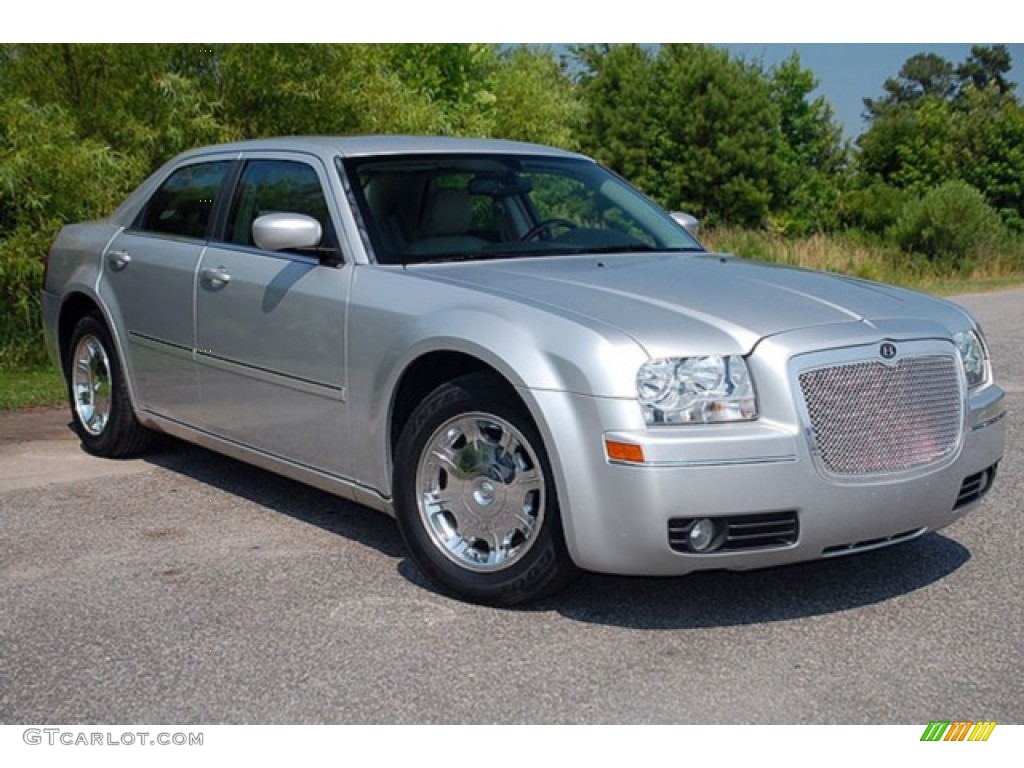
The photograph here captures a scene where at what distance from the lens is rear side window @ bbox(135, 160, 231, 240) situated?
667 centimetres

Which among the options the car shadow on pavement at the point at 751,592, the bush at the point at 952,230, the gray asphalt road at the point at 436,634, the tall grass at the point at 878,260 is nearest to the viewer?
the gray asphalt road at the point at 436,634

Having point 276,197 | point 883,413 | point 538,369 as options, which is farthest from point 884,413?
point 276,197

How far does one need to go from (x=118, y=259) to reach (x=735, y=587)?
3576mm

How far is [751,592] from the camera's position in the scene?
514 cm

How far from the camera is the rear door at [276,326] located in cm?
556

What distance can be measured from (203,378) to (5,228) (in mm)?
6265

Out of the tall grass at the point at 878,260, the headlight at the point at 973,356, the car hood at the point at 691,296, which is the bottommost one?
the tall grass at the point at 878,260

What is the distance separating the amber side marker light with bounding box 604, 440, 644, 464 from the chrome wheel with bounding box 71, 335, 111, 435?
11.9 ft

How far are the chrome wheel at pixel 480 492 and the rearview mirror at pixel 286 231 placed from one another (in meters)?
1.00

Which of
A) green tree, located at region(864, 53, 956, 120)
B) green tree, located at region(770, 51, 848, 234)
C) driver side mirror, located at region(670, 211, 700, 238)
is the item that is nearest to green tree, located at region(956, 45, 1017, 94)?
green tree, located at region(864, 53, 956, 120)

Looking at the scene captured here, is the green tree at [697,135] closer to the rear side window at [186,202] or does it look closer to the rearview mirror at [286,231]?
the rear side window at [186,202]

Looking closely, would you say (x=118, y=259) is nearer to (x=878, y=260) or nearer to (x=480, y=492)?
(x=480, y=492)

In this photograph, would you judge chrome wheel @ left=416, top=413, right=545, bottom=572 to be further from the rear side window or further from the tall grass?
the tall grass
